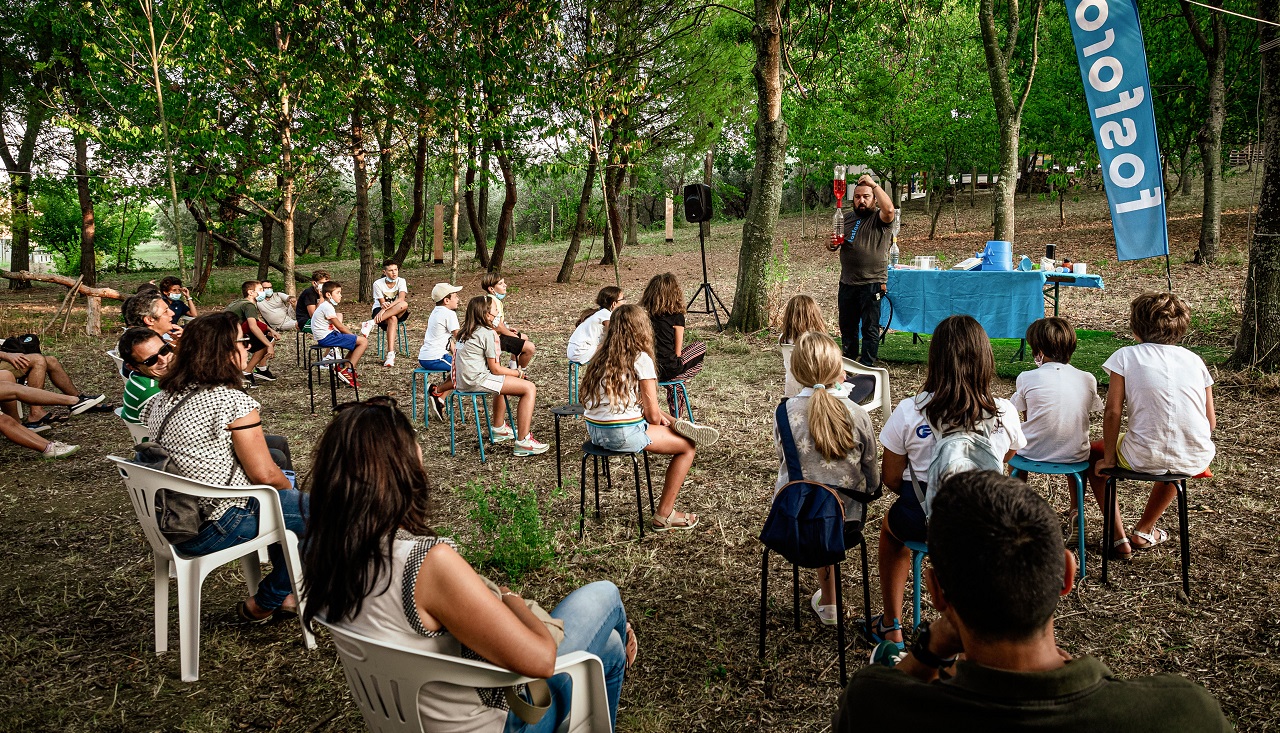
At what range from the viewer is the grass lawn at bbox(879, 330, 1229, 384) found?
7.20 meters

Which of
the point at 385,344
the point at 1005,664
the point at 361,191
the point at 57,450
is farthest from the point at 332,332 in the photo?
the point at 361,191

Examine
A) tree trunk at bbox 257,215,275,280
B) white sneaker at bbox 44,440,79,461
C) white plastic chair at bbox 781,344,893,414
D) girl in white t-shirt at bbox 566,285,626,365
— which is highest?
tree trunk at bbox 257,215,275,280

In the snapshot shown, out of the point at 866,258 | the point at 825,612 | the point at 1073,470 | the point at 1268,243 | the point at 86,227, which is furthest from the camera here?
the point at 86,227

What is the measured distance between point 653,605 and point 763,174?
7.10 m

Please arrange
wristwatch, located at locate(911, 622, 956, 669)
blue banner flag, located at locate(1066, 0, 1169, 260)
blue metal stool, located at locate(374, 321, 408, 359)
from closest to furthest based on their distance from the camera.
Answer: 1. wristwatch, located at locate(911, 622, 956, 669)
2. blue banner flag, located at locate(1066, 0, 1169, 260)
3. blue metal stool, located at locate(374, 321, 408, 359)

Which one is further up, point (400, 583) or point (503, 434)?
point (400, 583)

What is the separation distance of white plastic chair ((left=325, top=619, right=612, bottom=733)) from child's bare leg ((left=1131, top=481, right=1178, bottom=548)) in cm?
294

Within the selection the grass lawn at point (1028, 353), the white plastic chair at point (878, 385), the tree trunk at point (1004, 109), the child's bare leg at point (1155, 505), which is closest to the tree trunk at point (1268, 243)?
the grass lawn at point (1028, 353)

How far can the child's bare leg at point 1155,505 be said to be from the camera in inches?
140

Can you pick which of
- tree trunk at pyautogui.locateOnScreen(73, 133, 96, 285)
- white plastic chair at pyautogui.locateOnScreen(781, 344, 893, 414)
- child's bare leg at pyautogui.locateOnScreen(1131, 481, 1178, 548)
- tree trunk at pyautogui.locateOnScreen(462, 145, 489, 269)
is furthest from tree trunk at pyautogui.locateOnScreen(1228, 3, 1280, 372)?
tree trunk at pyautogui.locateOnScreen(73, 133, 96, 285)

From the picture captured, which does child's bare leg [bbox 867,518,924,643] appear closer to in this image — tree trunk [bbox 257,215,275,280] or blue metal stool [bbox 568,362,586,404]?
blue metal stool [bbox 568,362,586,404]

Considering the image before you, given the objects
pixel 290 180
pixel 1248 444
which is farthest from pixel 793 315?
pixel 290 180

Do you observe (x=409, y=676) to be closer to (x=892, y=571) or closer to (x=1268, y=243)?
(x=892, y=571)

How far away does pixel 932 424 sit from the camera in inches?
105
